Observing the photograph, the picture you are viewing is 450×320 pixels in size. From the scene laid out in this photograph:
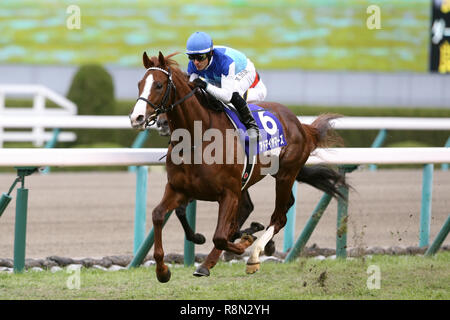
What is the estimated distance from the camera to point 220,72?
4727 millimetres

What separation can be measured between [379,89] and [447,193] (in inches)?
534

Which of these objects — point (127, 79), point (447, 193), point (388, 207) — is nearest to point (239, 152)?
point (447, 193)

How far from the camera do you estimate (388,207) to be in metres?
8.08

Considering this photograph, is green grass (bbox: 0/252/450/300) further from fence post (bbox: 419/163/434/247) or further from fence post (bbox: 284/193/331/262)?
fence post (bbox: 419/163/434/247)

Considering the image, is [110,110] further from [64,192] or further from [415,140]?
[415,140]

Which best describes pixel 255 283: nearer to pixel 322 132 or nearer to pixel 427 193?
pixel 322 132

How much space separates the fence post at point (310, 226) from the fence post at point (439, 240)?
90 centimetres

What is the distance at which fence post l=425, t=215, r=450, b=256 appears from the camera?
19.3 feet

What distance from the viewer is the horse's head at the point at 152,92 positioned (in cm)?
401

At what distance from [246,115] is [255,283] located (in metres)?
1.01

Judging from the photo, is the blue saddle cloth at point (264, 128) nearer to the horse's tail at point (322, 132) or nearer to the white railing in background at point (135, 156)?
the horse's tail at point (322, 132)

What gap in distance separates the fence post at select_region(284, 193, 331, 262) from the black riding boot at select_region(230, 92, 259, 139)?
1.02 meters

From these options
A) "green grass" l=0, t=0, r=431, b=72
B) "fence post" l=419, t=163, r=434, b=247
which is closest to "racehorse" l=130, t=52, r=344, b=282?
"fence post" l=419, t=163, r=434, b=247

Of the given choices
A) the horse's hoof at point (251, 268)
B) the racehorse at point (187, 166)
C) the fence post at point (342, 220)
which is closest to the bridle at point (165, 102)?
the racehorse at point (187, 166)
